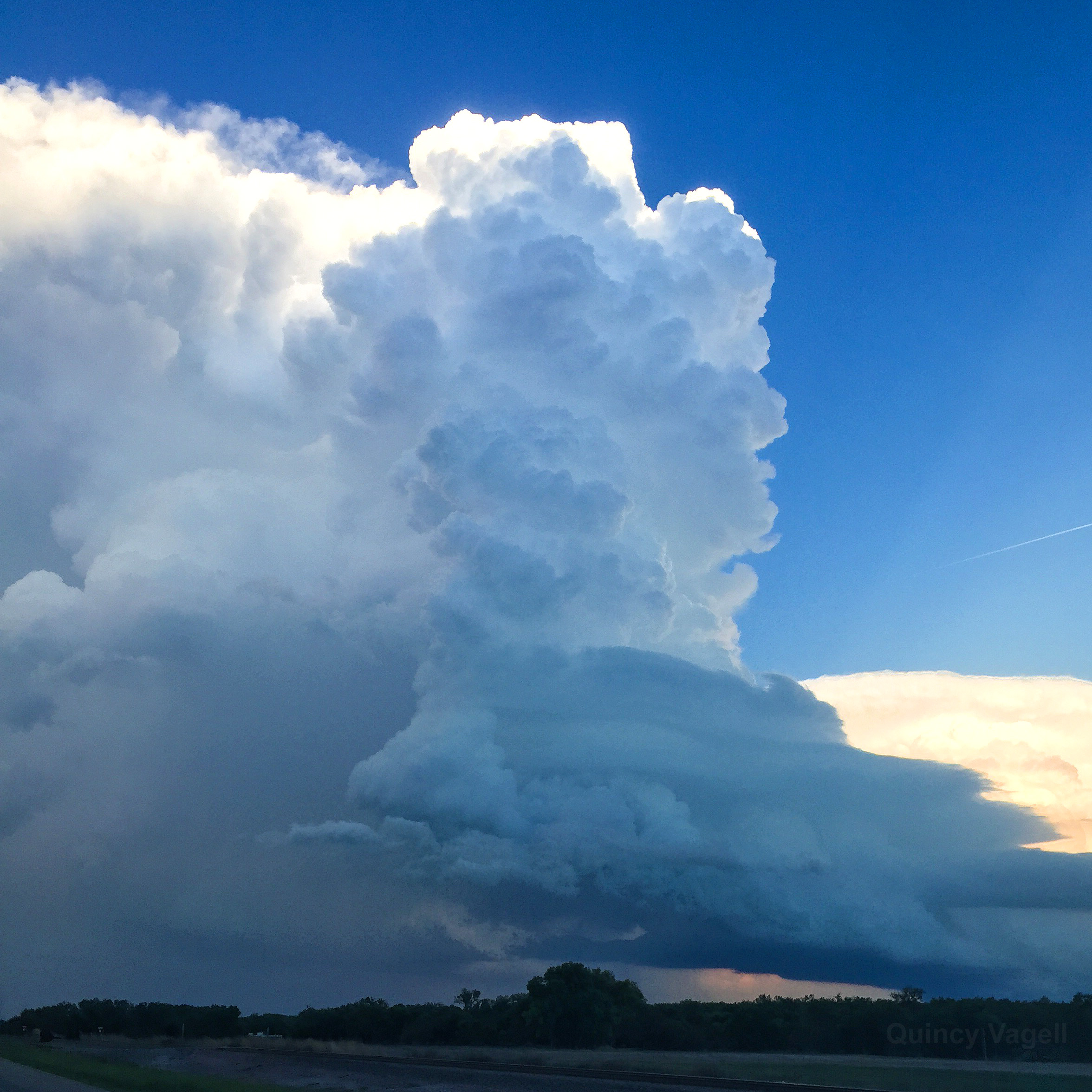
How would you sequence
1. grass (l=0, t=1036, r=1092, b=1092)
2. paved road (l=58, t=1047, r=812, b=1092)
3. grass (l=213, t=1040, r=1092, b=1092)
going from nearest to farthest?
grass (l=213, t=1040, r=1092, b=1092), grass (l=0, t=1036, r=1092, b=1092), paved road (l=58, t=1047, r=812, b=1092)

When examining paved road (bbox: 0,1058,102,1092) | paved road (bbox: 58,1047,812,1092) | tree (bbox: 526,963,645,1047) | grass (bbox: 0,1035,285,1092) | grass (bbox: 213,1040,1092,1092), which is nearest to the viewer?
grass (bbox: 213,1040,1092,1092)

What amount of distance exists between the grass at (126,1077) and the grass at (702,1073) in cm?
9

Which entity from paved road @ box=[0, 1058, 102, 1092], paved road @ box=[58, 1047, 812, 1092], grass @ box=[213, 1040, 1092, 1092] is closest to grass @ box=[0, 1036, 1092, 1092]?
grass @ box=[213, 1040, 1092, 1092]

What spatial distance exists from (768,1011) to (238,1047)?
233ft

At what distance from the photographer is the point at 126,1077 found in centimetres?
7231

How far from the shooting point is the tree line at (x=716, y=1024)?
75562mm

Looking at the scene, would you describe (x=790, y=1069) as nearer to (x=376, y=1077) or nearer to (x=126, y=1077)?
(x=376, y=1077)

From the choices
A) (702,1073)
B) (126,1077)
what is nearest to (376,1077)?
(126,1077)

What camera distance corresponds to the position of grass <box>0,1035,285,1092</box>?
61031 millimetres

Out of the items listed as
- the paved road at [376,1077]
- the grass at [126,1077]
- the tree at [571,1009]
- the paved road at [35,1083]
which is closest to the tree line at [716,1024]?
the tree at [571,1009]

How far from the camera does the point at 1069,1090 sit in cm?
4541

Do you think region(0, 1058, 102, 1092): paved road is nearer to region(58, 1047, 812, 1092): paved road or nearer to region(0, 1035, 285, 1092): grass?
region(58, 1047, 812, 1092): paved road

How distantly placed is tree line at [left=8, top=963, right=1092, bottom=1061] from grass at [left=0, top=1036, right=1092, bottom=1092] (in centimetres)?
985

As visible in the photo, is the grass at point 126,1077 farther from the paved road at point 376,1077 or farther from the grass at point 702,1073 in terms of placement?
the paved road at point 376,1077
